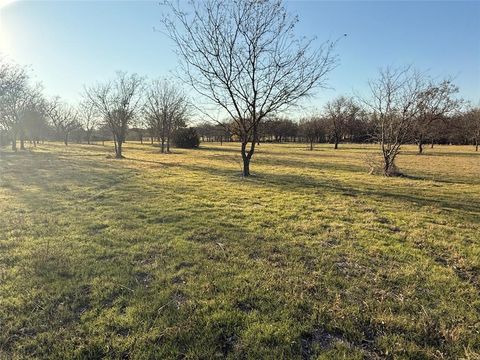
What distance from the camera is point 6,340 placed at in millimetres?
2865

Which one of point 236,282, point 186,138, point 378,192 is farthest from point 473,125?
point 236,282

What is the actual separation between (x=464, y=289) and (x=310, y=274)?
6.26ft

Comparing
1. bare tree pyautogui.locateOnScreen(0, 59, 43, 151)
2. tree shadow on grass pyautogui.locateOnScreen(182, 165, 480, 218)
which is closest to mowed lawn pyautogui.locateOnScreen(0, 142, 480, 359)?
tree shadow on grass pyautogui.locateOnScreen(182, 165, 480, 218)

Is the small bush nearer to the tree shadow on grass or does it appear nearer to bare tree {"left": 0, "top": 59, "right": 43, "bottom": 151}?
bare tree {"left": 0, "top": 59, "right": 43, "bottom": 151}

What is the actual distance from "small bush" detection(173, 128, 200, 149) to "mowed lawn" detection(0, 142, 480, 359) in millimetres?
39702

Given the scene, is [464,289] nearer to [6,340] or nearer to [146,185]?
[6,340]

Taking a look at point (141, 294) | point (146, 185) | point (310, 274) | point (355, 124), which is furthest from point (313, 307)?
point (355, 124)

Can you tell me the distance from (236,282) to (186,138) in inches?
1765

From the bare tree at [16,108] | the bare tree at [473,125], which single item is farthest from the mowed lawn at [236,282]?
the bare tree at [473,125]

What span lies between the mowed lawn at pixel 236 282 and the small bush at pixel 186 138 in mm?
39702

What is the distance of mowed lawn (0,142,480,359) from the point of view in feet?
9.45

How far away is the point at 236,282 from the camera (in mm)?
3975

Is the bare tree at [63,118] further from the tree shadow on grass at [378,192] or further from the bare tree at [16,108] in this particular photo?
the tree shadow on grass at [378,192]

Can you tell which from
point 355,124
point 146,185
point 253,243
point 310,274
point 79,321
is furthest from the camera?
point 355,124
